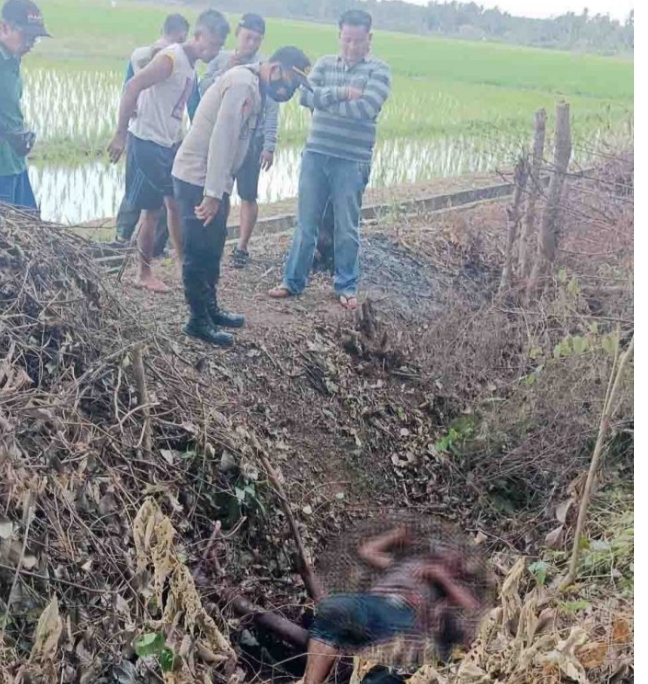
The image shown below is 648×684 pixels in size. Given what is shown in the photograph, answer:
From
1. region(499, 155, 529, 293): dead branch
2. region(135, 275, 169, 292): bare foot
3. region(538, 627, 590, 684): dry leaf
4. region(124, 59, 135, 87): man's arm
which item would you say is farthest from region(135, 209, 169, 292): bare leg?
region(538, 627, 590, 684): dry leaf

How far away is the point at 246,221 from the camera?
8.42ft

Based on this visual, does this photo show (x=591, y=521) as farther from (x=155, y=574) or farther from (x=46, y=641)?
(x=46, y=641)

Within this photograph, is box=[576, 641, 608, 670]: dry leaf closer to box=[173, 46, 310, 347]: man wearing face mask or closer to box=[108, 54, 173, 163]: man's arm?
box=[173, 46, 310, 347]: man wearing face mask

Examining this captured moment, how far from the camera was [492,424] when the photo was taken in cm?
254

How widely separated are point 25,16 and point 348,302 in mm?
997

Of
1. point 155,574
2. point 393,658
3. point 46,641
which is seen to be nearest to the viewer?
point 46,641

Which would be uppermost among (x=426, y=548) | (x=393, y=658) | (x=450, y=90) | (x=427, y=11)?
(x=427, y=11)

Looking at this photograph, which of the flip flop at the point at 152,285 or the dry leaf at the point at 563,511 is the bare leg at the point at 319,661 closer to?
the dry leaf at the point at 563,511

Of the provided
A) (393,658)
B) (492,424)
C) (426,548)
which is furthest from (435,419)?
(393,658)

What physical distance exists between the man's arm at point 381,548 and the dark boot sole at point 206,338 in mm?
567

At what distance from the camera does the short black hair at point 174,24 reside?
92.0 inches

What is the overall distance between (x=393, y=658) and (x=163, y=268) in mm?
993

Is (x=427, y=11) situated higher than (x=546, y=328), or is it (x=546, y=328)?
(x=427, y=11)

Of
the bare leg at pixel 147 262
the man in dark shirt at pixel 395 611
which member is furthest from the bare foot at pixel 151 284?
the man in dark shirt at pixel 395 611
